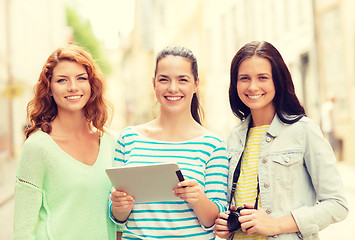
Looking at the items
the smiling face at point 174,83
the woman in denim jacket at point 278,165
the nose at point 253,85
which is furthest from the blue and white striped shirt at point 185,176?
the nose at point 253,85

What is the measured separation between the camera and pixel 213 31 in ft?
63.4

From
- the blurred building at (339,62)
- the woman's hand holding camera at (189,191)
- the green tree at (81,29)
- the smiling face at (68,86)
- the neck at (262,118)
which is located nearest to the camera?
the woman's hand holding camera at (189,191)

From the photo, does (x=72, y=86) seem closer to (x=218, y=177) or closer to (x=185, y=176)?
(x=185, y=176)

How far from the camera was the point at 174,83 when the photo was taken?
100 inches

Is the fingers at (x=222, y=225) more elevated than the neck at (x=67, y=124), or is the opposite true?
the neck at (x=67, y=124)

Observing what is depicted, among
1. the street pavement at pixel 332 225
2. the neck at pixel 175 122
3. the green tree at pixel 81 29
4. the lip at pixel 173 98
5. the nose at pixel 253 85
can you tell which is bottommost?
the street pavement at pixel 332 225

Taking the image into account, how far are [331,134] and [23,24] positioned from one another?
1324cm

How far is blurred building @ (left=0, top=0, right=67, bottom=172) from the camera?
15037 mm

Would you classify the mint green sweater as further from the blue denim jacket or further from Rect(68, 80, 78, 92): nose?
the blue denim jacket

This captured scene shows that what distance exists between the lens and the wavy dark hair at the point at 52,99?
2756mm

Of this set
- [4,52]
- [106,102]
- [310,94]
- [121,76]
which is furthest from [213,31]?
[121,76]

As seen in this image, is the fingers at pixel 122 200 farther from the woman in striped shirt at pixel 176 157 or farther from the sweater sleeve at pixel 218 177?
the sweater sleeve at pixel 218 177

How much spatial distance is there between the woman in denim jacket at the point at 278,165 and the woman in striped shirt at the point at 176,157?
10 cm

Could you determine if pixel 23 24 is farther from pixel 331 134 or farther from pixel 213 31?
pixel 331 134
